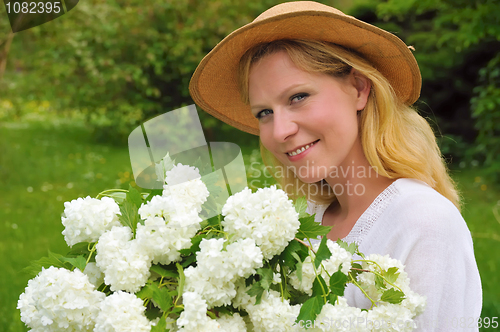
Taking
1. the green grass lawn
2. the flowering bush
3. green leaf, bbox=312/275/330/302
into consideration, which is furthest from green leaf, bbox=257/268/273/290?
the green grass lawn

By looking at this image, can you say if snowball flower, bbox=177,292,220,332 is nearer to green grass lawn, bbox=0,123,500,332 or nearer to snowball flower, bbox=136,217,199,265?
snowball flower, bbox=136,217,199,265

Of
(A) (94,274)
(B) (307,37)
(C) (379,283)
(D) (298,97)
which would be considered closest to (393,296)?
(C) (379,283)

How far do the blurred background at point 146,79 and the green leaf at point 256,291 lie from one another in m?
6.07

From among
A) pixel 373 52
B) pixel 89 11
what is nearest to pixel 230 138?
pixel 89 11

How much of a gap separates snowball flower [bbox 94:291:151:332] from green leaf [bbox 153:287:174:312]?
40 mm

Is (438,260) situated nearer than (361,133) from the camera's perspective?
Yes

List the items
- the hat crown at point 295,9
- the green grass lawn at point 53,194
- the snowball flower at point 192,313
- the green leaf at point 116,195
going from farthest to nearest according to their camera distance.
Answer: the green grass lawn at point 53,194 → the hat crown at point 295,9 → the green leaf at point 116,195 → the snowball flower at point 192,313

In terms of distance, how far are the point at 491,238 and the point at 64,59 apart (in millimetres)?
8370

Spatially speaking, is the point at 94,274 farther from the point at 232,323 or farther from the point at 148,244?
the point at 232,323

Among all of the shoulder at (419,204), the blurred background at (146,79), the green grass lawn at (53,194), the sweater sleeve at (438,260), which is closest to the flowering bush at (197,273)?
the sweater sleeve at (438,260)

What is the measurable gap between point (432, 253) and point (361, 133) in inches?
25.5

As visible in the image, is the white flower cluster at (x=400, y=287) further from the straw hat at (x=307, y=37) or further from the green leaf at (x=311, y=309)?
the straw hat at (x=307, y=37)

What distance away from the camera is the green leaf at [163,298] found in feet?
3.37

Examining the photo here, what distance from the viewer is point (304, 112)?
1.77 m
